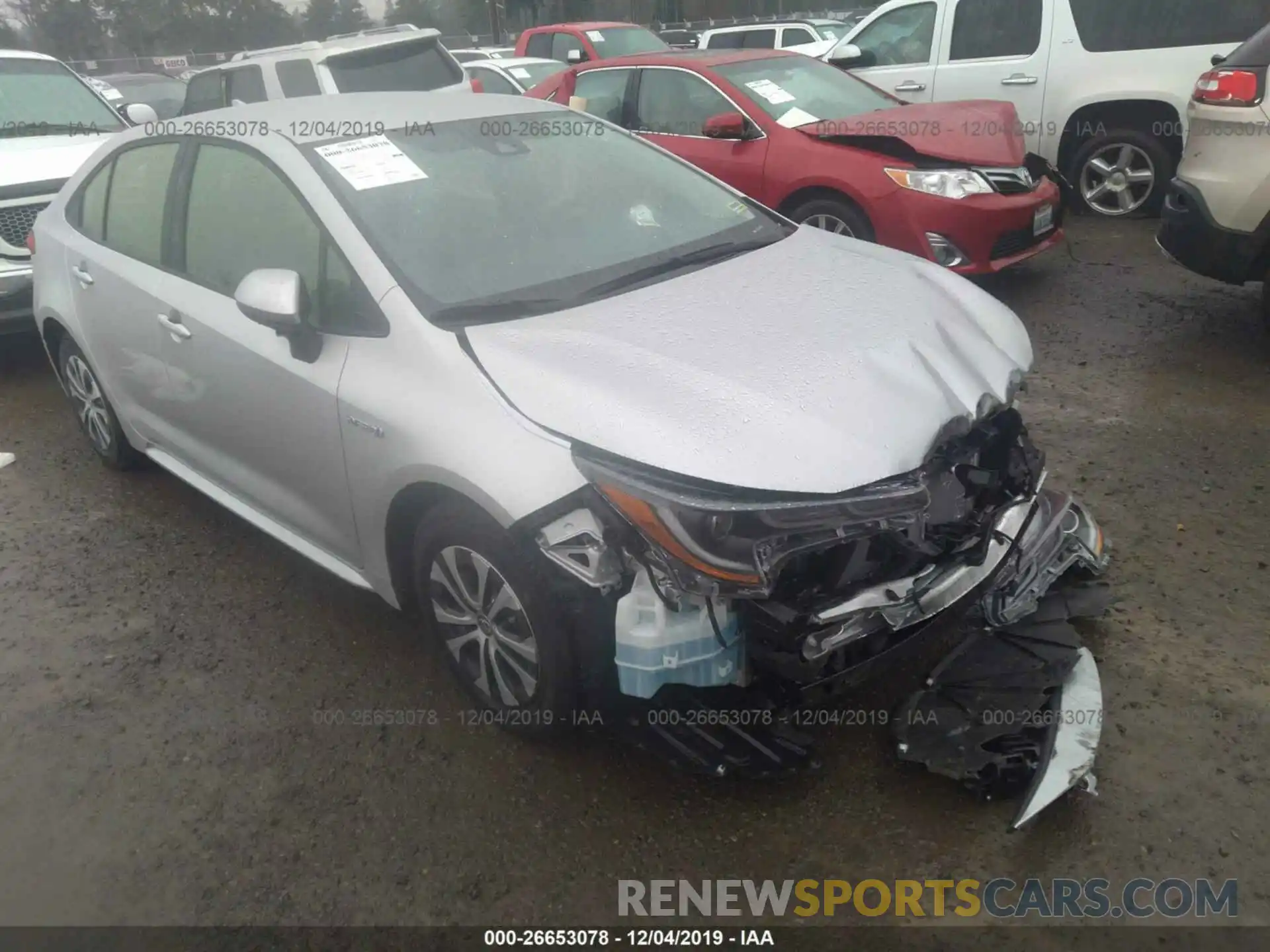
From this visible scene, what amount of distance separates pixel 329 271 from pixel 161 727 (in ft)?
4.90

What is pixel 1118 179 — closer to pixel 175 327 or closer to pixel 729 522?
pixel 729 522

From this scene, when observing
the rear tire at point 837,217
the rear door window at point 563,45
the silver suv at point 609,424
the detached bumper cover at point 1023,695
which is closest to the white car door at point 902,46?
the rear tire at point 837,217

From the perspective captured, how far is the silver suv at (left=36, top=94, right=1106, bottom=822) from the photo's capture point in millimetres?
2262

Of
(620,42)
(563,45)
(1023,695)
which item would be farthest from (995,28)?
(1023,695)

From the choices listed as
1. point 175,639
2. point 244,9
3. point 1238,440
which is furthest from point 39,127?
point 244,9

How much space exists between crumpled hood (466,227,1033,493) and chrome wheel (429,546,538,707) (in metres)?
0.49

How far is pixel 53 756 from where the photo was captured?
116 inches

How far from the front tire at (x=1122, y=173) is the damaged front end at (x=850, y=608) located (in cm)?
561

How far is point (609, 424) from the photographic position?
2.30m

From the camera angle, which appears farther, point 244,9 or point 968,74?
point 244,9

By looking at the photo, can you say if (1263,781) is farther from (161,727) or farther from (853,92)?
(853,92)

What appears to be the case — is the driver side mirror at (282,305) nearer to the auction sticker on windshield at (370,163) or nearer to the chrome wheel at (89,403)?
the auction sticker on windshield at (370,163)

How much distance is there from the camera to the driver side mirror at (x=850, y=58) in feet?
26.8

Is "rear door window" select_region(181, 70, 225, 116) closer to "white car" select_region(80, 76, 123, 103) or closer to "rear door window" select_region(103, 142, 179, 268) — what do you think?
"white car" select_region(80, 76, 123, 103)
